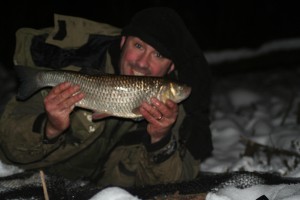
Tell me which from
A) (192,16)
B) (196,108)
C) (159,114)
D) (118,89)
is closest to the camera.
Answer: (118,89)

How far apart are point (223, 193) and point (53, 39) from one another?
194 centimetres

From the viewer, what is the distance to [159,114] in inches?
126

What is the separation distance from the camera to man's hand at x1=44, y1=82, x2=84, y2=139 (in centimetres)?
303

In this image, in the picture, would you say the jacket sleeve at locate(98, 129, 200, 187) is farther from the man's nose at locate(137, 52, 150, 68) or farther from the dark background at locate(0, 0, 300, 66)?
the dark background at locate(0, 0, 300, 66)

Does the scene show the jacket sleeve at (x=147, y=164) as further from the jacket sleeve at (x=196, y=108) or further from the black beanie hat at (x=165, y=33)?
the black beanie hat at (x=165, y=33)

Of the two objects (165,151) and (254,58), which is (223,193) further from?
(254,58)

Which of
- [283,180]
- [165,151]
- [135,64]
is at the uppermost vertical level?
[135,64]

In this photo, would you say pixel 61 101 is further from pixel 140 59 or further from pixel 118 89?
pixel 140 59

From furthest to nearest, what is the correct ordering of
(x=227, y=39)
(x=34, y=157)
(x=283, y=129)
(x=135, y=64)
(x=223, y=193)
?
1. (x=227, y=39)
2. (x=283, y=129)
3. (x=135, y=64)
4. (x=34, y=157)
5. (x=223, y=193)

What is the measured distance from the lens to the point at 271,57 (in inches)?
359

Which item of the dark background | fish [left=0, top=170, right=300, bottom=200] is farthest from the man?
the dark background

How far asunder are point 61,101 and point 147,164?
114cm

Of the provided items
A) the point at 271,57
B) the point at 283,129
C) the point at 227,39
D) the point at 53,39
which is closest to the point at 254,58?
the point at 271,57

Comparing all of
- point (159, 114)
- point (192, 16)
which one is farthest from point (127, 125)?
point (192, 16)
